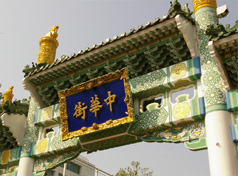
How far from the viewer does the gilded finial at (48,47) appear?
10711mm

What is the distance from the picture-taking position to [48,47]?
1095 cm

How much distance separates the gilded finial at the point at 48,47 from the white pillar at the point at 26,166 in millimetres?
2989

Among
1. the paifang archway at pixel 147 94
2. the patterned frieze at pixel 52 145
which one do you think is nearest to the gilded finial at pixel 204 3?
the paifang archway at pixel 147 94

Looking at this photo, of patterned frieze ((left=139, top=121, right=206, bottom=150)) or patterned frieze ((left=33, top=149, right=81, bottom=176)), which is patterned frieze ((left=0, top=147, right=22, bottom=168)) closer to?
patterned frieze ((left=33, top=149, right=81, bottom=176))

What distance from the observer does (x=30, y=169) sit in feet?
30.5

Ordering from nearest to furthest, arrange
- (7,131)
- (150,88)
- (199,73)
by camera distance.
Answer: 1. (199,73)
2. (150,88)
3. (7,131)

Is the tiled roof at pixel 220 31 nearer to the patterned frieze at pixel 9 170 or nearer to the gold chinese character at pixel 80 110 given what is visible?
the gold chinese character at pixel 80 110

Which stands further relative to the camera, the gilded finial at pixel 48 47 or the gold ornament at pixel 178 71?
the gilded finial at pixel 48 47

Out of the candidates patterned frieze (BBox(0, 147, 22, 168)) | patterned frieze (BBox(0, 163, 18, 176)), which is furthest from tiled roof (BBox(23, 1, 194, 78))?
patterned frieze (BBox(0, 163, 18, 176))

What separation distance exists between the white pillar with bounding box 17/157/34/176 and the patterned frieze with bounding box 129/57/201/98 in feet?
11.5

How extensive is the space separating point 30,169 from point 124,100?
348 cm

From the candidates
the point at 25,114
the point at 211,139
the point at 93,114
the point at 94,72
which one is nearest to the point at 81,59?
the point at 94,72

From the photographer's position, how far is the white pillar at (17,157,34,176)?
920cm

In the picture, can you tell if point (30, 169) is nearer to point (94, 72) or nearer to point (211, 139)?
point (94, 72)
